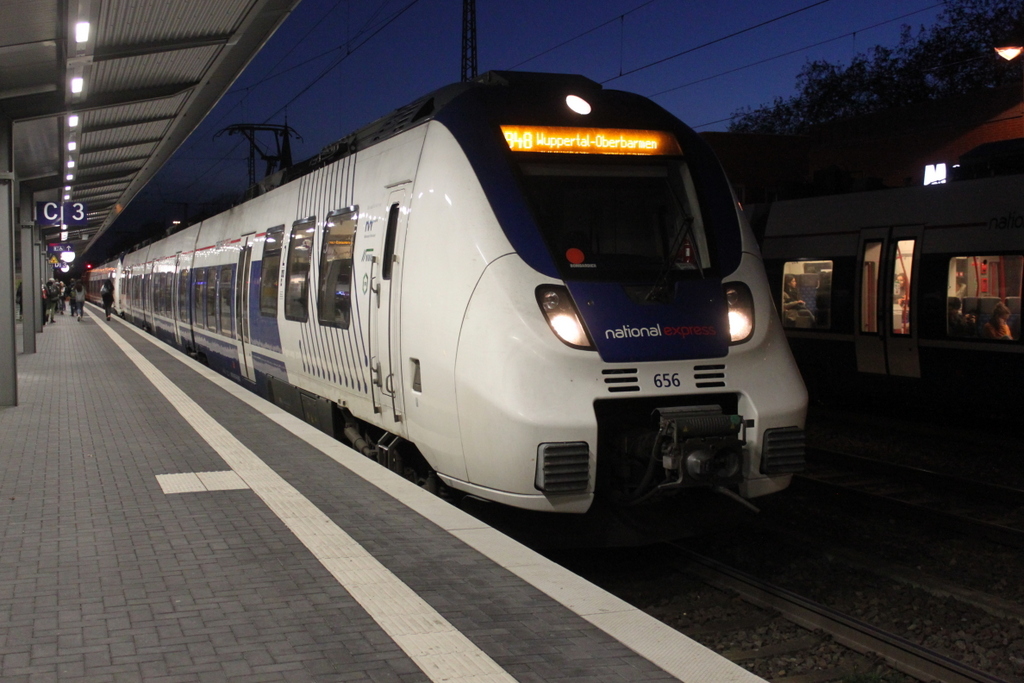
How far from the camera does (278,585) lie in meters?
4.48

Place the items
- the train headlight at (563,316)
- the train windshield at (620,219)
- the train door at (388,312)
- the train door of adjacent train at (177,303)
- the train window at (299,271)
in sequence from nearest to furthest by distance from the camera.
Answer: the train headlight at (563,316) → the train windshield at (620,219) → the train door at (388,312) → the train window at (299,271) → the train door of adjacent train at (177,303)

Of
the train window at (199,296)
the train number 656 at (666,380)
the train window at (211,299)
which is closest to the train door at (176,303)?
the train window at (199,296)

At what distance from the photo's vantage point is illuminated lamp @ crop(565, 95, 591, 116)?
21.1ft

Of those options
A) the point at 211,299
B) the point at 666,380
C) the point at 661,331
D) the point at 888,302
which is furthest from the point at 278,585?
the point at 211,299

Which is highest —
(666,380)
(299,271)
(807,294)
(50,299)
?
(299,271)

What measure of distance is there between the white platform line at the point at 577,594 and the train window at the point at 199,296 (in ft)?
32.8

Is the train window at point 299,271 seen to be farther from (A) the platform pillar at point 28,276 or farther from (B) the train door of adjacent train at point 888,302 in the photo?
(A) the platform pillar at point 28,276

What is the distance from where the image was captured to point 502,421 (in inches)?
214

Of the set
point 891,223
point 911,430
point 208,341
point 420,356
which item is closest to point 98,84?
point 208,341

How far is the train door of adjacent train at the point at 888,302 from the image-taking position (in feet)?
40.2

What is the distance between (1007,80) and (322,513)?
43850mm

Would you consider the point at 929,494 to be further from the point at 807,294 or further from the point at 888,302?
the point at 807,294

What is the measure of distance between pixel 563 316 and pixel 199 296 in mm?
12807

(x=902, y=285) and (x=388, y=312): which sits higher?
(x=902, y=285)
